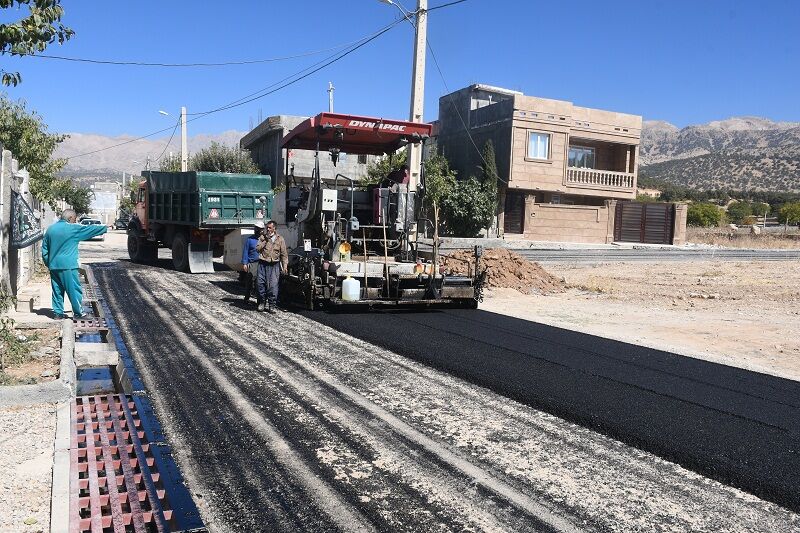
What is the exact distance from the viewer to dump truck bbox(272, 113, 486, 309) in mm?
11125

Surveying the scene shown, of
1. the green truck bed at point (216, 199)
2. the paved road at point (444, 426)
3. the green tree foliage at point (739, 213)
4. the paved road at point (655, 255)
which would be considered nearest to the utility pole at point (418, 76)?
the green truck bed at point (216, 199)

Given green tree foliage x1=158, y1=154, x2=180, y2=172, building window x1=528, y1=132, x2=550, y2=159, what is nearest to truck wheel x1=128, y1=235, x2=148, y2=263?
building window x1=528, y1=132, x2=550, y2=159

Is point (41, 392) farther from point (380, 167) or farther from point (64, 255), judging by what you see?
point (380, 167)

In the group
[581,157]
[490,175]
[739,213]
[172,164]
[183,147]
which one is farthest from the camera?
[739,213]

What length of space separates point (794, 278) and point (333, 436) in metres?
21.6

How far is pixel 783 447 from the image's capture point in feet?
17.5

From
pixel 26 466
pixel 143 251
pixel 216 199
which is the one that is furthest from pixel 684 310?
pixel 143 251

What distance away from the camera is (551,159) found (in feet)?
101

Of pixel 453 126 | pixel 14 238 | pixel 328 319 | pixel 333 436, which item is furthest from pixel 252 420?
pixel 453 126

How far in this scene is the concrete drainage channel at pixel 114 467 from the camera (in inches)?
150

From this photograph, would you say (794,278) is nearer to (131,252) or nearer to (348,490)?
(131,252)

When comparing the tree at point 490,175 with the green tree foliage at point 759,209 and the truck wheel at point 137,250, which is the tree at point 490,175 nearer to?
the truck wheel at point 137,250

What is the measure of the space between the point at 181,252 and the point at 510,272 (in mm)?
8141

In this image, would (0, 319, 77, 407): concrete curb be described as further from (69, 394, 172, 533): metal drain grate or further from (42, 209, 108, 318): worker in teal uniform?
(42, 209, 108, 318): worker in teal uniform
